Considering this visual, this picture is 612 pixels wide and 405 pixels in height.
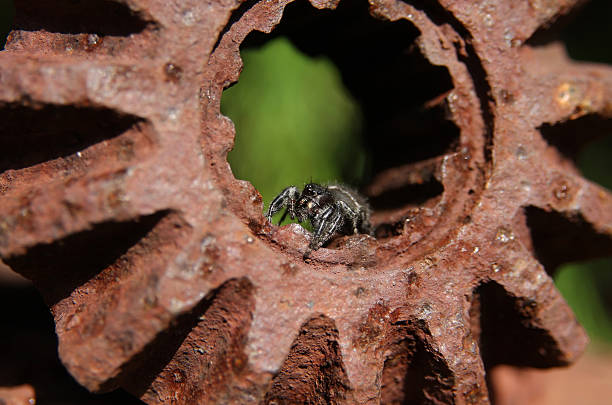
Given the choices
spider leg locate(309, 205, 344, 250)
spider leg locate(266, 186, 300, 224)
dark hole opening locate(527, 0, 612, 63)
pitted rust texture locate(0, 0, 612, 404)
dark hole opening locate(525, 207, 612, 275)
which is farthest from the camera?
dark hole opening locate(527, 0, 612, 63)

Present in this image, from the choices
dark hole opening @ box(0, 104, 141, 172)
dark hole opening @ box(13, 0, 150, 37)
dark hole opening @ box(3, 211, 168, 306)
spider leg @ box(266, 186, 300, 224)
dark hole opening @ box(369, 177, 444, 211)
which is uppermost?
dark hole opening @ box(369, 177, 444, 211)

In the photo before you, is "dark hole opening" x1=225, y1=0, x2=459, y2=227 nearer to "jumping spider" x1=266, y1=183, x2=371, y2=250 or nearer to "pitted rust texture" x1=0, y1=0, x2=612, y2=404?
"pitted rust texture" x1=0, y1=0, x2=612, y2=404

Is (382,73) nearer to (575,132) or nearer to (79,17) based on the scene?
(575,132)

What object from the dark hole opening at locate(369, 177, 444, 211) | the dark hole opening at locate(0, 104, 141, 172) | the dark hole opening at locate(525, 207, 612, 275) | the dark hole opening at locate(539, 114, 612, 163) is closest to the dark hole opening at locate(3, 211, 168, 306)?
the dark hole opening at locate(0, 104, 141, 172)

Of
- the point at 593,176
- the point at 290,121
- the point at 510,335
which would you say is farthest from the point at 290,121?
the point at 593,176

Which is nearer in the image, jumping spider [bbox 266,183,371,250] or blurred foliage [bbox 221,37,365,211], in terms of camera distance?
jumping spider [bbox 266,183,371,250]

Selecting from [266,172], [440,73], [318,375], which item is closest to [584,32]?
[440,73]

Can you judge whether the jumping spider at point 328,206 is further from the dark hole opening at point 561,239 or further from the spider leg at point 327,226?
the dark hole opening at point 561,239

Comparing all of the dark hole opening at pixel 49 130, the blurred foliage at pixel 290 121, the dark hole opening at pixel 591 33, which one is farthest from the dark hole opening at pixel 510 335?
the dark hole opening at pixel 591 33

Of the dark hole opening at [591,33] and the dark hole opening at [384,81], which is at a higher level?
the dark hole opening at [591,33]

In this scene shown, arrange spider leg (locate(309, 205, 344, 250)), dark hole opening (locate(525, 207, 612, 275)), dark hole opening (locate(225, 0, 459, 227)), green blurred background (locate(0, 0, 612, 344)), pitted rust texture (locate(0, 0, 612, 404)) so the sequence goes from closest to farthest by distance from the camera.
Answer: pitted rust texture (locate(0, 0, 612, 404)) → spider leg (locate(309, 205, 344, 250)) → dark hole opening (locate(525, 207, 612, 275)) → dark hole opening (locate(225, 0, 459, 227)) → green blurred background (locate(0, 0, 612, 344))
